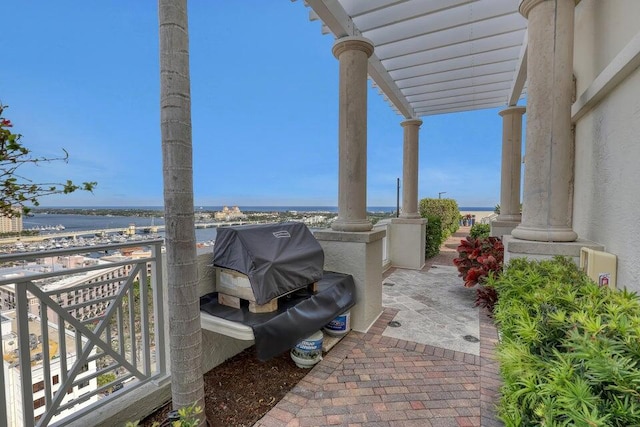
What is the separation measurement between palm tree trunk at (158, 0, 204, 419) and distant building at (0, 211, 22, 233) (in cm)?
79

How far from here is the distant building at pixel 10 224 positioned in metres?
1.55

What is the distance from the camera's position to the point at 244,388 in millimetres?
2568

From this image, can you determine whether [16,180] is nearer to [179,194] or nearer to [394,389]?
[179,194]

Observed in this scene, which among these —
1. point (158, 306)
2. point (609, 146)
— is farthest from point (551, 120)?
point (158, 306)

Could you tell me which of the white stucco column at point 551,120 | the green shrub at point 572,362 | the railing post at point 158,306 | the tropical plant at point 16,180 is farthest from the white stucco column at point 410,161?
the tropical plant at point 16,180

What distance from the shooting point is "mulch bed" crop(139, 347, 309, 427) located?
2.20 metres

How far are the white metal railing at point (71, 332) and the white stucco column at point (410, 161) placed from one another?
6125 millimetres

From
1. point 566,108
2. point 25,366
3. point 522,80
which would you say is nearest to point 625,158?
point 566,108

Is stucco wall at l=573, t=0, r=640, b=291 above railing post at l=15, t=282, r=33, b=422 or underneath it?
above

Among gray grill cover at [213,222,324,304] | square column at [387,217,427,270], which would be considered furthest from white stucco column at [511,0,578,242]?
square column at [387,217,427,270]

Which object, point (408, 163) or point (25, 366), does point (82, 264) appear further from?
point (408, 163)

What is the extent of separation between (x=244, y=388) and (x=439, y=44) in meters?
5.44

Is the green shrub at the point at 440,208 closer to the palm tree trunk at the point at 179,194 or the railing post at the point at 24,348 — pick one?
the palm tree trunk at the point at 179,194

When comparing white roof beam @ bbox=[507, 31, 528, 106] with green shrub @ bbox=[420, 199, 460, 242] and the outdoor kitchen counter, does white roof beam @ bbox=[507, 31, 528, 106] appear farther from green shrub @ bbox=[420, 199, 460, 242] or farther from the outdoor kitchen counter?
green shrub @ bbox=[420, 199, 460, 242]
